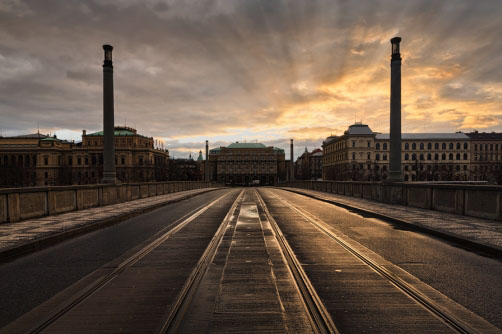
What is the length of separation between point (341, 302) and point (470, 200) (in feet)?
34.5

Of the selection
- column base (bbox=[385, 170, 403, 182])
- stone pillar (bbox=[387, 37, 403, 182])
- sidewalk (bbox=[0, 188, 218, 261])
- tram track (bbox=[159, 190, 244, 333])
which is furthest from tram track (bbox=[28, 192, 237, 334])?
column base (bbox=[385, 170, 403, 182])

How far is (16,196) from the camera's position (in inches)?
427

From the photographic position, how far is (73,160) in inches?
4350

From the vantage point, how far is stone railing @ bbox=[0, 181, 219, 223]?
10539mm

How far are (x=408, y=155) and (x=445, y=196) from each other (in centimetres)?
10773

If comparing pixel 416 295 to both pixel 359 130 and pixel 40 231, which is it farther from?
pixel 359 130

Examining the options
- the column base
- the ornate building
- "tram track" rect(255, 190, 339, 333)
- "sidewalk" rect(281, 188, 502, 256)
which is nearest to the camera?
"tram track" rect(255, 190, 339, 333)

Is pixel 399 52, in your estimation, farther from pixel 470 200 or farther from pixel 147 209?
pixel 147 209

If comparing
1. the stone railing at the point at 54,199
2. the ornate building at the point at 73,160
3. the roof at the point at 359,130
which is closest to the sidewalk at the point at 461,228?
the stone railing at the point at 54,199

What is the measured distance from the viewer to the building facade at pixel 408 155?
10281 centimetres

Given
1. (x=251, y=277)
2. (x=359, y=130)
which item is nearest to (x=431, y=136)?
(x=359, y=130)

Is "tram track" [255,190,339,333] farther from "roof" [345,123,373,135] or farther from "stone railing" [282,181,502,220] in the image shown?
"roof" [345,123,373,135]

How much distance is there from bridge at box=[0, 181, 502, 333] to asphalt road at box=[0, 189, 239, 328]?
1.0 inches

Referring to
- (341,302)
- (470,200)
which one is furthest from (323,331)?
(470,200)
